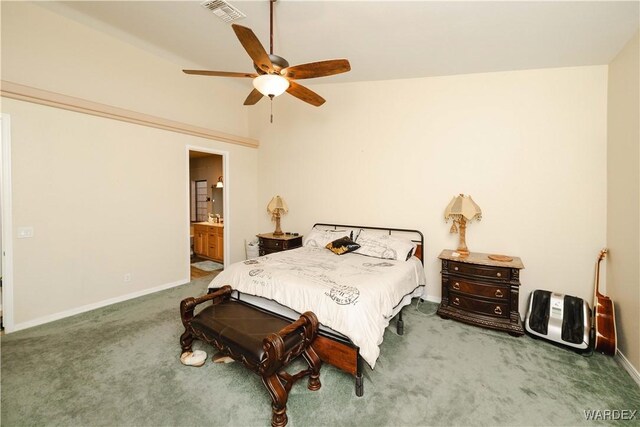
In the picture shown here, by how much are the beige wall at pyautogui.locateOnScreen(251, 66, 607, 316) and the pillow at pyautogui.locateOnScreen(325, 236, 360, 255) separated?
26.1 inches

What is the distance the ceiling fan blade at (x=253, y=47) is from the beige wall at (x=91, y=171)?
272 centimetres

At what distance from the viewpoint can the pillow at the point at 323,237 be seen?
159 inches

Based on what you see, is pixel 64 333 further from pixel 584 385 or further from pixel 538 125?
pixel 538 125

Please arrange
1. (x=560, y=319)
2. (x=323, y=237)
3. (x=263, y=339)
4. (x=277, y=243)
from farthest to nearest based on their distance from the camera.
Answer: (x=277, y=243)
(x=323, y=237)
(x=560, y=319)
(x=263, y=339)

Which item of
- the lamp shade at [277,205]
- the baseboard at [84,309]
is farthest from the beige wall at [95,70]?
the baseboard at [84,309]

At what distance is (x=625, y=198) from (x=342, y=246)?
282 centimetres

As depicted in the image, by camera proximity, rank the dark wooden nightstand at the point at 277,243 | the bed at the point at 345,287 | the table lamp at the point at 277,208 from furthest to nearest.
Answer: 1. the table lamp at the point at 277,208
2. the dark wooden nightstand at the point at 277,243
3. the bed at the point at 345,287

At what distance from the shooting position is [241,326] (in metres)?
2.12

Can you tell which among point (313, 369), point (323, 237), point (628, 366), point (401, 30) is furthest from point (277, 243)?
point (628, 366)

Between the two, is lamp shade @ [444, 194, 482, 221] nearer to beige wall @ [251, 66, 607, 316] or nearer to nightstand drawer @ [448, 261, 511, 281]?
beige wall @ [251, 66, 607, 316]

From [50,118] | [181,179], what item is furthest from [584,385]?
[50,118]

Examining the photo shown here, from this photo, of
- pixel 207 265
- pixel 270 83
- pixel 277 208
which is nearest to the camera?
pixel 270 83

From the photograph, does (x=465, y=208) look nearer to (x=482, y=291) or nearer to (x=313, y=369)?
(x=482, y=291)

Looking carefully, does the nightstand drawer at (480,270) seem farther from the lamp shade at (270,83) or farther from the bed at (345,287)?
the lamp shade at (270,83)
